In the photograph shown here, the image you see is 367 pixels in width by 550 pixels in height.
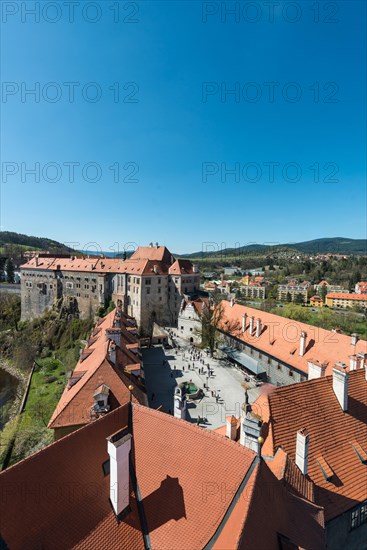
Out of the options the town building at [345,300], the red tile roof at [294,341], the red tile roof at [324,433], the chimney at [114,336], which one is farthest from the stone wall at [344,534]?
the town building at [345,300]

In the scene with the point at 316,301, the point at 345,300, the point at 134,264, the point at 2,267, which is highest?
the point at 134,264

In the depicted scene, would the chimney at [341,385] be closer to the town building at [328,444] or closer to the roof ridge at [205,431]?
the town building at [328,444]

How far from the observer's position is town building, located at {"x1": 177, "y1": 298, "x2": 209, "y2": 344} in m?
35.2

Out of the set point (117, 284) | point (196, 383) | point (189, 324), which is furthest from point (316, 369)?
point (117, 284)

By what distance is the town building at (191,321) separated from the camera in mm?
35156

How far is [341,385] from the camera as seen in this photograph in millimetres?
10492

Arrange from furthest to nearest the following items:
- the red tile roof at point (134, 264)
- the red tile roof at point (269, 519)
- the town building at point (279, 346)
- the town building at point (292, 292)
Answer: the town building at point (292, 292)
the red tile roof at point (134, 264)
the town building at point (279, 346)
the red tile roof at point (269, 519)

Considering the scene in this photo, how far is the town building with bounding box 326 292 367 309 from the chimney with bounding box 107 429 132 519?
73006 millimetres

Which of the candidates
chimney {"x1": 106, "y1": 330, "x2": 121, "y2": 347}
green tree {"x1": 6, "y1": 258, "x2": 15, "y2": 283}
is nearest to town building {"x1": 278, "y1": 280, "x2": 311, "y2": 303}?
chimney {"x1": 106, "y1": 330, "x2": 121, "y2": 347}

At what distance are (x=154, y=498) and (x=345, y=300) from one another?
75977 mm

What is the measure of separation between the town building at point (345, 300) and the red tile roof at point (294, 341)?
168ft

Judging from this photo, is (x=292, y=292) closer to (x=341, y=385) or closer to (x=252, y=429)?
(x=341, y=385)

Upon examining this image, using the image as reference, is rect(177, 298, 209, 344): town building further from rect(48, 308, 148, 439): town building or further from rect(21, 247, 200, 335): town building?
rect(48, 308, 148, 439): town building

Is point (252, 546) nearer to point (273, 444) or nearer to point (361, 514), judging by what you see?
point (273, 444)
